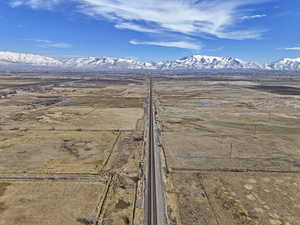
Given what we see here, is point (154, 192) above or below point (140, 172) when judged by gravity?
below

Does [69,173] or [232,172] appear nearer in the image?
[69,173]

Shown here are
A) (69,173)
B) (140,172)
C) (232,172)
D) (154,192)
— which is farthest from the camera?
(232,172)

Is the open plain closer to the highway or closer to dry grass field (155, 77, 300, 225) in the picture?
dry grass field (155, 77, 300, 225)

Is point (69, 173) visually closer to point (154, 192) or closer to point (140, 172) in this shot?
point (140, 172)

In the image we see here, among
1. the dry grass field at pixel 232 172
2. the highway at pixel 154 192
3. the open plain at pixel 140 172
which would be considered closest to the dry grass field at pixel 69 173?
the open plain at pixel 140 172

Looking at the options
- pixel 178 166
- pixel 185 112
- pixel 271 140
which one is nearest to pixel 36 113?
pixel 185 112

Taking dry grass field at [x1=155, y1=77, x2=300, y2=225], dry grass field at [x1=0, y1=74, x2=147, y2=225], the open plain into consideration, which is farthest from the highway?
dry grass field at [x1=0, y1=74, x2=147, y2=225]

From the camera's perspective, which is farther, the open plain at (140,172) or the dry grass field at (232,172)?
the dry grass field at (232,172)

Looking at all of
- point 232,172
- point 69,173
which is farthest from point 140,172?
point 232,172

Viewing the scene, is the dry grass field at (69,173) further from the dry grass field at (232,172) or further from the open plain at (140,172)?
the dry grass field at (232,172)

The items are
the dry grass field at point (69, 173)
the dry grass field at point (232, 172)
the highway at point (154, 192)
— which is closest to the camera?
the highway at point (154, 192)

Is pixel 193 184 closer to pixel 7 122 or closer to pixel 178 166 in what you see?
pixel 178 166
